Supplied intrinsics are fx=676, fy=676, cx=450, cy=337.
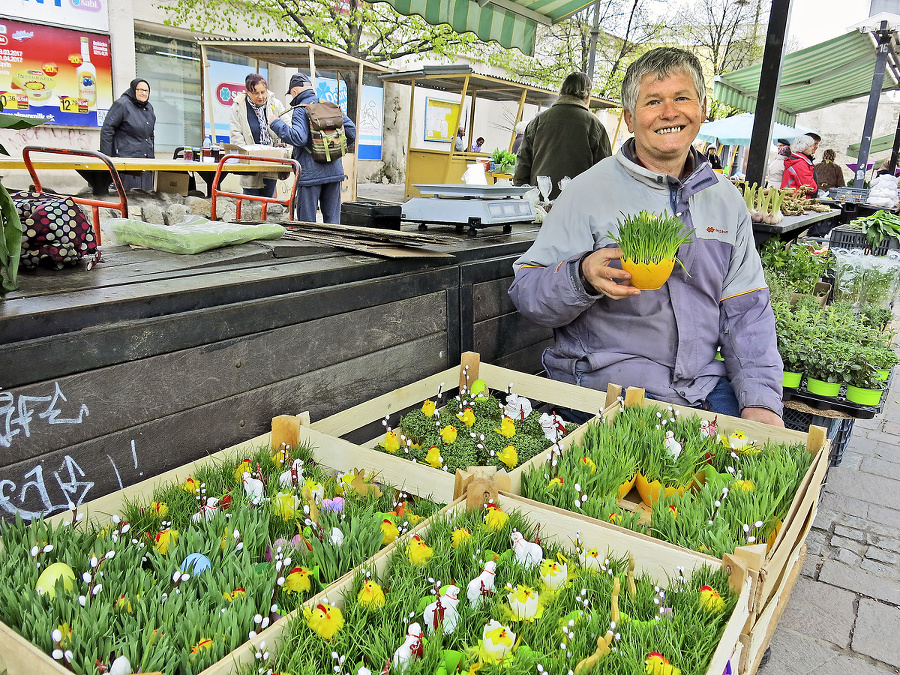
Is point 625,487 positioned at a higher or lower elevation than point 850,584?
higher

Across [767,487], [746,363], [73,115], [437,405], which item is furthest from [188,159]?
[767,487]

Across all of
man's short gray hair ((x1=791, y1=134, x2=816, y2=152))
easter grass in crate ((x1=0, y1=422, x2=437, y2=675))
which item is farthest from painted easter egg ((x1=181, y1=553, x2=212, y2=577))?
man's short gray hair ((x1=791, y1=134, x2=816, y2=152))

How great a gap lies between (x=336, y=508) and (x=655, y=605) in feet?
2.32

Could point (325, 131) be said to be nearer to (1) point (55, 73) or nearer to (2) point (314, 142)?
(2) point (314, 142)

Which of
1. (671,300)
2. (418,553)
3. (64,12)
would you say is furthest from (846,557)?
(64,12)

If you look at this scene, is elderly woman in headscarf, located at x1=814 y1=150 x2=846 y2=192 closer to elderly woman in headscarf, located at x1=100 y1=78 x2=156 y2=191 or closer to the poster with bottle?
elderly woman in headscarf, located at x1=100 y1=78 x2=156 y2=191

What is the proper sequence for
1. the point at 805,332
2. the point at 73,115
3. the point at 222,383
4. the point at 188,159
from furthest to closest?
the point at 73,115 → the point at 188,159 → the point at 805,332 → the point at 222,383

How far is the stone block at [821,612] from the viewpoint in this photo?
255 centimetres

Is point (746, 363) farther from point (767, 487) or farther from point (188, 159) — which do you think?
point (188, 159)

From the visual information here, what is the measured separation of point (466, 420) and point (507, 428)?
16cm

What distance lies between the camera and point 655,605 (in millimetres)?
1328

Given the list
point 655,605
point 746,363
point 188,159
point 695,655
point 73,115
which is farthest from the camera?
point 73,115

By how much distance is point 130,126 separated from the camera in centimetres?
838

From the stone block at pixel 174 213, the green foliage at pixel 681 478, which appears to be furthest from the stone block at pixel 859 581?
the stone block at pixel 174 213
